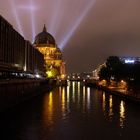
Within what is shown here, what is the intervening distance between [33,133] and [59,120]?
8.65 metres

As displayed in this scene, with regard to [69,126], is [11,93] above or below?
above

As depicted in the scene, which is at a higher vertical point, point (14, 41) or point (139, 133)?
point (14, 41)

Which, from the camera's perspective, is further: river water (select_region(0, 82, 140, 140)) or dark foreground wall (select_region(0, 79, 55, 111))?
dark foreground wall (select_region(0, 79, 55, 111))

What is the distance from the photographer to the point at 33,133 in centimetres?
3316

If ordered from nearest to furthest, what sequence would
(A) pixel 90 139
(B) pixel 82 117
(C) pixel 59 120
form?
1. (A) pixel 90 139
2. (C) pixel 59 120
3. (B) pixel 82 117

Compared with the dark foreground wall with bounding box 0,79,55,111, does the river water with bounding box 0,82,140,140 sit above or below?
below

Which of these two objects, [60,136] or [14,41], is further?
[14,41]

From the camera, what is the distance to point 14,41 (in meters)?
77.1

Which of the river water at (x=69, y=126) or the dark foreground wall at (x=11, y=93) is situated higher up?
the dark foreground wall at (x=11, y=93)

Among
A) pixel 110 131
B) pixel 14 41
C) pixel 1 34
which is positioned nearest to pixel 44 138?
pixel 110 131

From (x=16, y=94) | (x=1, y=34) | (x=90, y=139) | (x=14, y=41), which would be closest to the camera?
(x=90, y=139)

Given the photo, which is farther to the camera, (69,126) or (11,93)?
(11,93)

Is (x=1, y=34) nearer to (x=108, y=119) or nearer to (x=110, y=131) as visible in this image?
(x=108, y=119)

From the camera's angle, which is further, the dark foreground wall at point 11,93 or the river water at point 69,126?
the dark foreground wall at point 11,93
